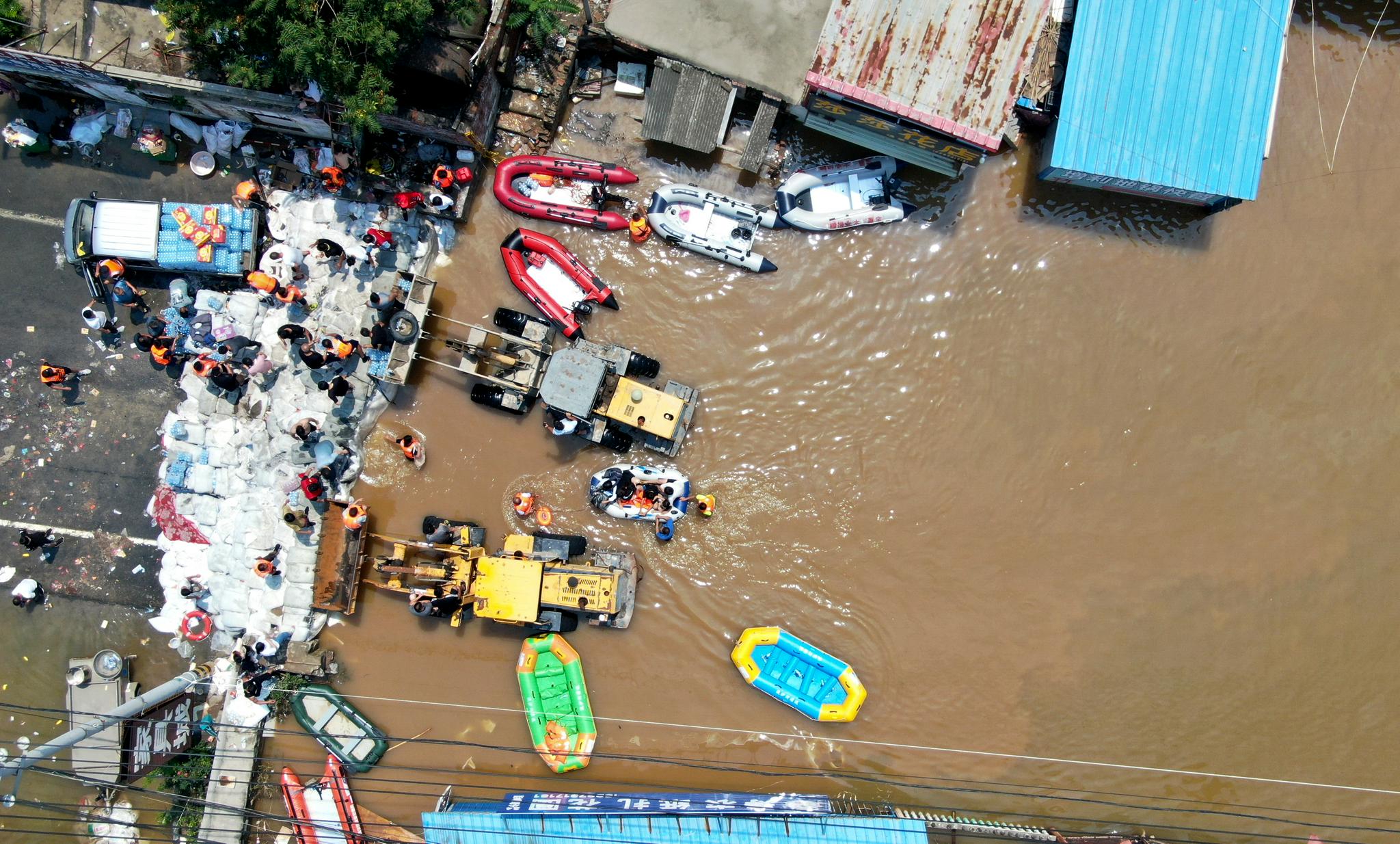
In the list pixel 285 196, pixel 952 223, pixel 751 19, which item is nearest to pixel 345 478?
pixel 285 196

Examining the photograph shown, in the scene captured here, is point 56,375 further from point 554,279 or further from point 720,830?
point 720,830

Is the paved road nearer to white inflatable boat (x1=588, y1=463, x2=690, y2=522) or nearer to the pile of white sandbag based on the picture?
the pile of white sandbag

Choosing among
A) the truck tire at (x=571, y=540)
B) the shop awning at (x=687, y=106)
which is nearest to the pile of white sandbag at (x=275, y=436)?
the truck tire at (x=571, y=540)

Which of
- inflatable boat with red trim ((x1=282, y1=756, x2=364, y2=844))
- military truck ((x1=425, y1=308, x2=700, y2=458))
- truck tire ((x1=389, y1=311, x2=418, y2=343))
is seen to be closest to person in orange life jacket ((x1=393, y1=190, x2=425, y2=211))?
truck tire ((x1=389, y1=311, x2=418, y2=343))

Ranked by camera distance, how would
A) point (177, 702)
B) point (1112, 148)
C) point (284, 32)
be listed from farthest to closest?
point (177, 702) < point (1112, 148) < point (284, 32)

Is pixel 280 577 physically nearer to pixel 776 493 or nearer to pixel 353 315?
pixel 353 315

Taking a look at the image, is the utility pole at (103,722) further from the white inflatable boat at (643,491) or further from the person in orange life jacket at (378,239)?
the person in orange life jacket at (378,239)
